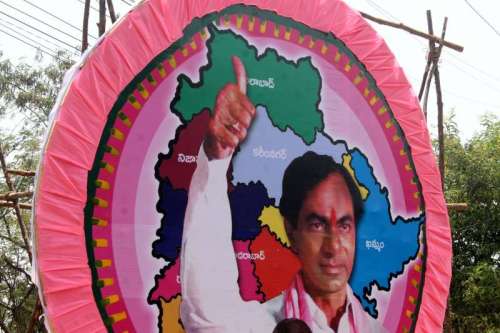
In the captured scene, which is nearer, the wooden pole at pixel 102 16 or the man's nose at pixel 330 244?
the man's nose at pixel 330 244

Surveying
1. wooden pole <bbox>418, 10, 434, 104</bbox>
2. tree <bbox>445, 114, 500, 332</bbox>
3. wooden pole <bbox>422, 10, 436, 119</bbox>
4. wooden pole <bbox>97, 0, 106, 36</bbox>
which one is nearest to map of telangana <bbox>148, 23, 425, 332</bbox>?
wooden pole <bbox>97, 0, 106, 36</bbox>

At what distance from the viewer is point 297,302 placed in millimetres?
2822

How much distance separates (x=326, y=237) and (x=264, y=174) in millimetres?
408

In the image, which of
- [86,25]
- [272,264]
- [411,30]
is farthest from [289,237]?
[86,25]

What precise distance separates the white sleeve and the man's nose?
0.41m

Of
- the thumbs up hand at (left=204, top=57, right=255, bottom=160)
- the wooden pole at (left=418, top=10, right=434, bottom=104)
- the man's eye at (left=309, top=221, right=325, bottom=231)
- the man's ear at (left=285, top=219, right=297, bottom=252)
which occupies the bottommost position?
the man's ear at (left=285, top=219, right=297, bottom=252)

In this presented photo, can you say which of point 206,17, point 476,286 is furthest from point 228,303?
point 476,286

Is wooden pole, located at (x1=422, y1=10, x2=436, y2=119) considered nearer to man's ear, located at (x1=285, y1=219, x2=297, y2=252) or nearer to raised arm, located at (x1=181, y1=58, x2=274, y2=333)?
man's ear, located at (x1=285, y1=219, x2=297, y2=252)

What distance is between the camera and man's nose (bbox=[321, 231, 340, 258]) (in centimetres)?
292

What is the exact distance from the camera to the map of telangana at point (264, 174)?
2.53 m

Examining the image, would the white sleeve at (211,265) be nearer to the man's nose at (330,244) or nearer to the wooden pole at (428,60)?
the man's nose at (330,244)

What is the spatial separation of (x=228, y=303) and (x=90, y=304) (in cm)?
55

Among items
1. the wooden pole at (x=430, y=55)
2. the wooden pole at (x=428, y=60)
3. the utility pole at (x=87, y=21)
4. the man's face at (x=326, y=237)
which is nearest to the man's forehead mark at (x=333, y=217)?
the man's face at (x=326, y=237)

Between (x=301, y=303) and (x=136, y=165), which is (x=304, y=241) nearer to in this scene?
(x=301, y=303)
